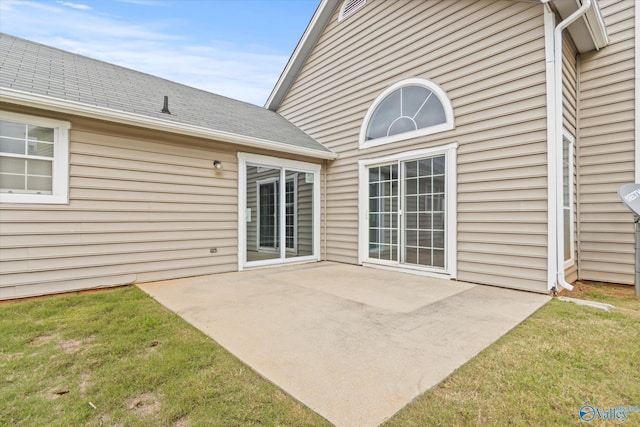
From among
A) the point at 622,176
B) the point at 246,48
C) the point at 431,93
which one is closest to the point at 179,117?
the point at 431,93

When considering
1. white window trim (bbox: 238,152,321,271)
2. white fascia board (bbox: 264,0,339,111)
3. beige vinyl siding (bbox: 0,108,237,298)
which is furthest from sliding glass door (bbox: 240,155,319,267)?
white fascia board (bbox: 264,0,339,111)

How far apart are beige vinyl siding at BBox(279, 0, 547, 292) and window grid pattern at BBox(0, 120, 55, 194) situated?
5.08m

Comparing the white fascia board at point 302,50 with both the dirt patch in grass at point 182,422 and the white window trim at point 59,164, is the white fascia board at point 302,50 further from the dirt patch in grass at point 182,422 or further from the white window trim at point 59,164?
the dirt patch in grass at point 182,422

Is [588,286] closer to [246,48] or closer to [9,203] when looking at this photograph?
[9,203]

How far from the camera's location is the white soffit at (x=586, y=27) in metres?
3.91

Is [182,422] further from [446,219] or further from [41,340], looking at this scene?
[446,219]

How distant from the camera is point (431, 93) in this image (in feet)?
17.0

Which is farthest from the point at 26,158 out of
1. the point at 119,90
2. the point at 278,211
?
the point at 278,211

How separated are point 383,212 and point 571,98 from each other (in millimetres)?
3402

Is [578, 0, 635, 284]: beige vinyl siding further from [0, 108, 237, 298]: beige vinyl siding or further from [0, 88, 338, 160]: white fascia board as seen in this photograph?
[0, 108, 237, 298]: beige vinyl siding

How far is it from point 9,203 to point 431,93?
6.20 metres

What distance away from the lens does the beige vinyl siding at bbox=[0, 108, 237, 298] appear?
3.79m

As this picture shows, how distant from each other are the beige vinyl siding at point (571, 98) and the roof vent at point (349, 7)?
13.0 ft

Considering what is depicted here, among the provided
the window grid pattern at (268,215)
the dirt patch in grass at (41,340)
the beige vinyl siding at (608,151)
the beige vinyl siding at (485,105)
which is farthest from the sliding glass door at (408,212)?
the dirt patch in grass at (41,340)
